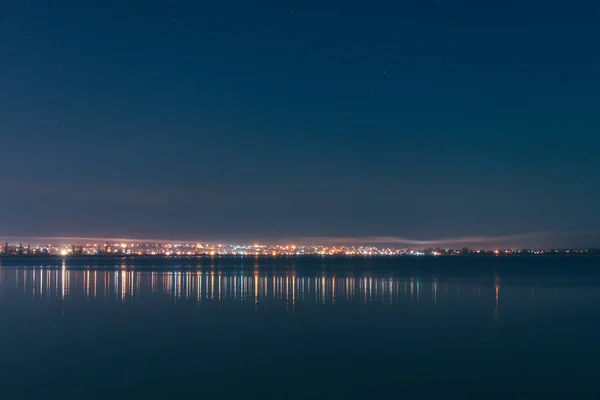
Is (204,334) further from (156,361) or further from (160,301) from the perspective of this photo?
(160,301)

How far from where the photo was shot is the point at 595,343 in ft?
66.1

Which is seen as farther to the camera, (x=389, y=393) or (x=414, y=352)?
(x=414, y=352)

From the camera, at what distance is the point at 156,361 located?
56.0ft

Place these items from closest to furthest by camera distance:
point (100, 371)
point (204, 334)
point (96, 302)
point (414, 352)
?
point (100, 371)
point (414, 352)
point (204, 334)
point (96, 302)

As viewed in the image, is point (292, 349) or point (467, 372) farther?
point (292, 349)

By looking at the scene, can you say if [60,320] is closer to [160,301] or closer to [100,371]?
[160,301]

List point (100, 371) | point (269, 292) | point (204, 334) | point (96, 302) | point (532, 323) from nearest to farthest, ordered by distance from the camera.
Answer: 1. point (100, 371)
2. point (204, 334)
3. point (532, 323)
4. point (96, 302)
5. point (269, 292)

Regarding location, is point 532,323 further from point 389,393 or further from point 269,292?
point 269,292

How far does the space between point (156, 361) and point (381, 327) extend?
9.51 m

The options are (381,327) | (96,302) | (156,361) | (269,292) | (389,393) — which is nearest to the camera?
(389,393)

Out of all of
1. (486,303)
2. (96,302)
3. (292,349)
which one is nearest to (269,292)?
(96,302)

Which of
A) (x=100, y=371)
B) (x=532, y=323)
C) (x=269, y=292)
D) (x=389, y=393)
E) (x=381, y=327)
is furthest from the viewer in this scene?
(x=269, y=292)

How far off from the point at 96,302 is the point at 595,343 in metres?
24.4

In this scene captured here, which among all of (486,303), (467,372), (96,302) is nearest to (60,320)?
(96,302)
